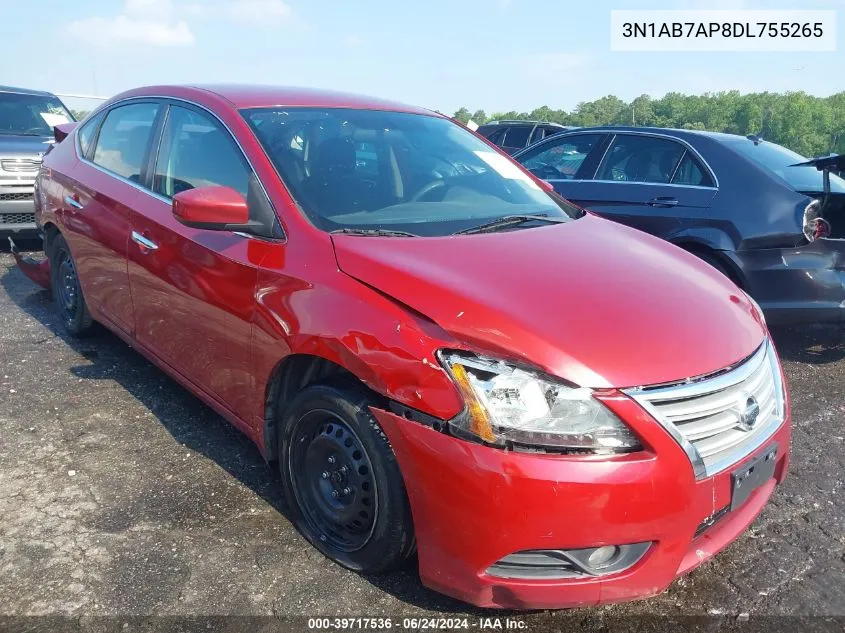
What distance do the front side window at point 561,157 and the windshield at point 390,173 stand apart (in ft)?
7.70

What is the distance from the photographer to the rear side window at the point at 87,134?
4.30 meters

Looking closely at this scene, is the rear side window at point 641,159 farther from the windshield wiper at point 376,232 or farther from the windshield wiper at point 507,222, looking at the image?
the windshield wiper at point 376,232

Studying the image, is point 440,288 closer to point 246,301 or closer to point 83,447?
point 246,301

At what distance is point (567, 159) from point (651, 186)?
0.97m

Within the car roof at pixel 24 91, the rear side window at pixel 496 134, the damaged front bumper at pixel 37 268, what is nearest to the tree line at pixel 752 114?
the rear side window at pixel 496 134

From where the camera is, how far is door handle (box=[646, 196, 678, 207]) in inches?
193

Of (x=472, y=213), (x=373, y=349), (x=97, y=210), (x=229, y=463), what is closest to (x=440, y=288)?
(x=373, y=349)

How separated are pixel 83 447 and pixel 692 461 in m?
2.73

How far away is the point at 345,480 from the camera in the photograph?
7.79ft

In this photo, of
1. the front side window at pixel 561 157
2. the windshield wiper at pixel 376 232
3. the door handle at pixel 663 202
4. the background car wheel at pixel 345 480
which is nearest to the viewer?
the background car wheel at pixel 345 480

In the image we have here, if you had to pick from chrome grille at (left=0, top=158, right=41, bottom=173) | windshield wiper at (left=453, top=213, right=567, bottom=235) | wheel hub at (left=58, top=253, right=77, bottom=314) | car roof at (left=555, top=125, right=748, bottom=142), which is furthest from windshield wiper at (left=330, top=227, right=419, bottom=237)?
chrome grille at (left=0, top=158, right=41, bottom=173)

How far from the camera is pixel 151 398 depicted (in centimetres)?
384

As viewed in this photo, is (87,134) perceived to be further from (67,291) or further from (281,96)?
(281,96)

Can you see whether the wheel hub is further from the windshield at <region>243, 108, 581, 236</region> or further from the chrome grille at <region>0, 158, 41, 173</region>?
the chrome grille at <region>0, 158, 41, 173</region>
